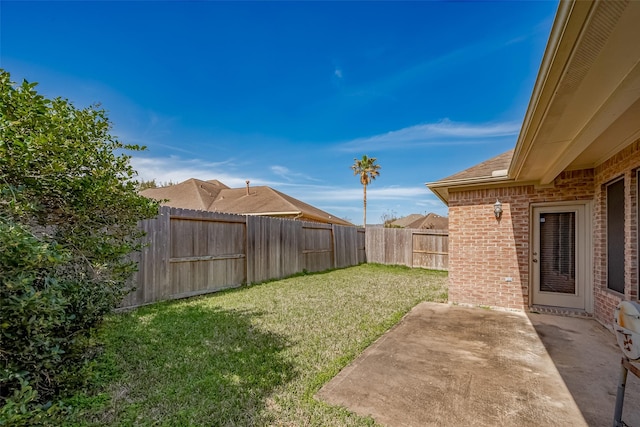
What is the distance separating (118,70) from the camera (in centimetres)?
734

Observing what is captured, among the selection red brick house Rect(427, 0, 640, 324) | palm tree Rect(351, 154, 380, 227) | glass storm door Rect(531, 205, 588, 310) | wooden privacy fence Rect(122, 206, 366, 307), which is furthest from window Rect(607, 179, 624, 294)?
palm tree Rect(351, 154, 380, 227)

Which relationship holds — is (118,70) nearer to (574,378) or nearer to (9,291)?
(9,291)

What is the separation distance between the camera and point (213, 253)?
7.54 metres

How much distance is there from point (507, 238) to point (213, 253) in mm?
6621

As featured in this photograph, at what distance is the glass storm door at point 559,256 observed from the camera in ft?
18.2

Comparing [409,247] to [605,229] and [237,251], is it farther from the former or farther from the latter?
[605,229]

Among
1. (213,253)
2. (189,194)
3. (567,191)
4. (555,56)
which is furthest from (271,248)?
(189,194)

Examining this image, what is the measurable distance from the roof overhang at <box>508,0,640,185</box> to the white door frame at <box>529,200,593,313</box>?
5.62 feet

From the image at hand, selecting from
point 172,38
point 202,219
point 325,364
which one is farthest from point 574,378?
point 172,38

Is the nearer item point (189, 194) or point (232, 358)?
point (232, 358)

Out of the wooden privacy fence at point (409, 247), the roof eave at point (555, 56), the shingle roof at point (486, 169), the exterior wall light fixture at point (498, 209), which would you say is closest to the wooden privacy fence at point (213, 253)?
the wooden privacy fence at point (409, 247)

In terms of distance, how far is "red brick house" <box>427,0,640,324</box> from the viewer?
6.43ft

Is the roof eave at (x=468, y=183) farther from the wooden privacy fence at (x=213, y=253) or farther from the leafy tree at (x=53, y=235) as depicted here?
the leafy tree at (x=53, y=235)

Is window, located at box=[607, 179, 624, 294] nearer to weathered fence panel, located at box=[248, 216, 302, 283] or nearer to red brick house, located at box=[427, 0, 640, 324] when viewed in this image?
red brick house, located at box=[427, 0, 640, 324]
